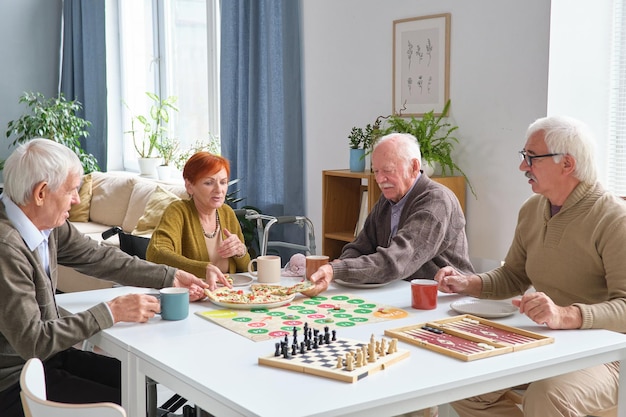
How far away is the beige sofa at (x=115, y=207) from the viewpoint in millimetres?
5484

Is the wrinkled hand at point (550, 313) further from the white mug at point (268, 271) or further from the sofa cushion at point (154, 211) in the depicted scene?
the sofa cushion at point (154, 211)

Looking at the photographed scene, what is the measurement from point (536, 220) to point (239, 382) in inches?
53.6

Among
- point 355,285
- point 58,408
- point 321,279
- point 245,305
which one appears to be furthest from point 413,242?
point 58,408

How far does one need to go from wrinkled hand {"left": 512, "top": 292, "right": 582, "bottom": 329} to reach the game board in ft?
1.20

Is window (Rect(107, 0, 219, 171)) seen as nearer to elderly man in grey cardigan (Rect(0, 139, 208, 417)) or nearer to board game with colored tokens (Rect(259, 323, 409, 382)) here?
elderly man in grey cardigan (Rect(0, 139, 208, 417))

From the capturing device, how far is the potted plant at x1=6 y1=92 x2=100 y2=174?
22.9ft

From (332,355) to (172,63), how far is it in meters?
5.49

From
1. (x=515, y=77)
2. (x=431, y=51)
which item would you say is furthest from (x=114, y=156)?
(x=515, y=77)

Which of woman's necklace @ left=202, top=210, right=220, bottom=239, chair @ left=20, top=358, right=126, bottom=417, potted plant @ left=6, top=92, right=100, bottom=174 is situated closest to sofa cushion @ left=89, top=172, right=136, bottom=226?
potted plant @ left=6, top=92, right=100, bottom=174

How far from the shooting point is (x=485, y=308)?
2389 mm

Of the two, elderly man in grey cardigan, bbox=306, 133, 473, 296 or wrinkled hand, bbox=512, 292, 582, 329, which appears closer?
wrinkled hand, bbox=512, 292, 582, 329

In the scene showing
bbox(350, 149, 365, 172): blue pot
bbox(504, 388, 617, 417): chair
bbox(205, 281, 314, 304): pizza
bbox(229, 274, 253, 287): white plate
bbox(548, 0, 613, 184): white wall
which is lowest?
bbox(504, 388, 617, 417): chair

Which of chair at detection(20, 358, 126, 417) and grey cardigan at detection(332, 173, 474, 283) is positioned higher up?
grey cardigan at detection(332, 173, 474, 283)

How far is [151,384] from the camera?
2.53 metres
